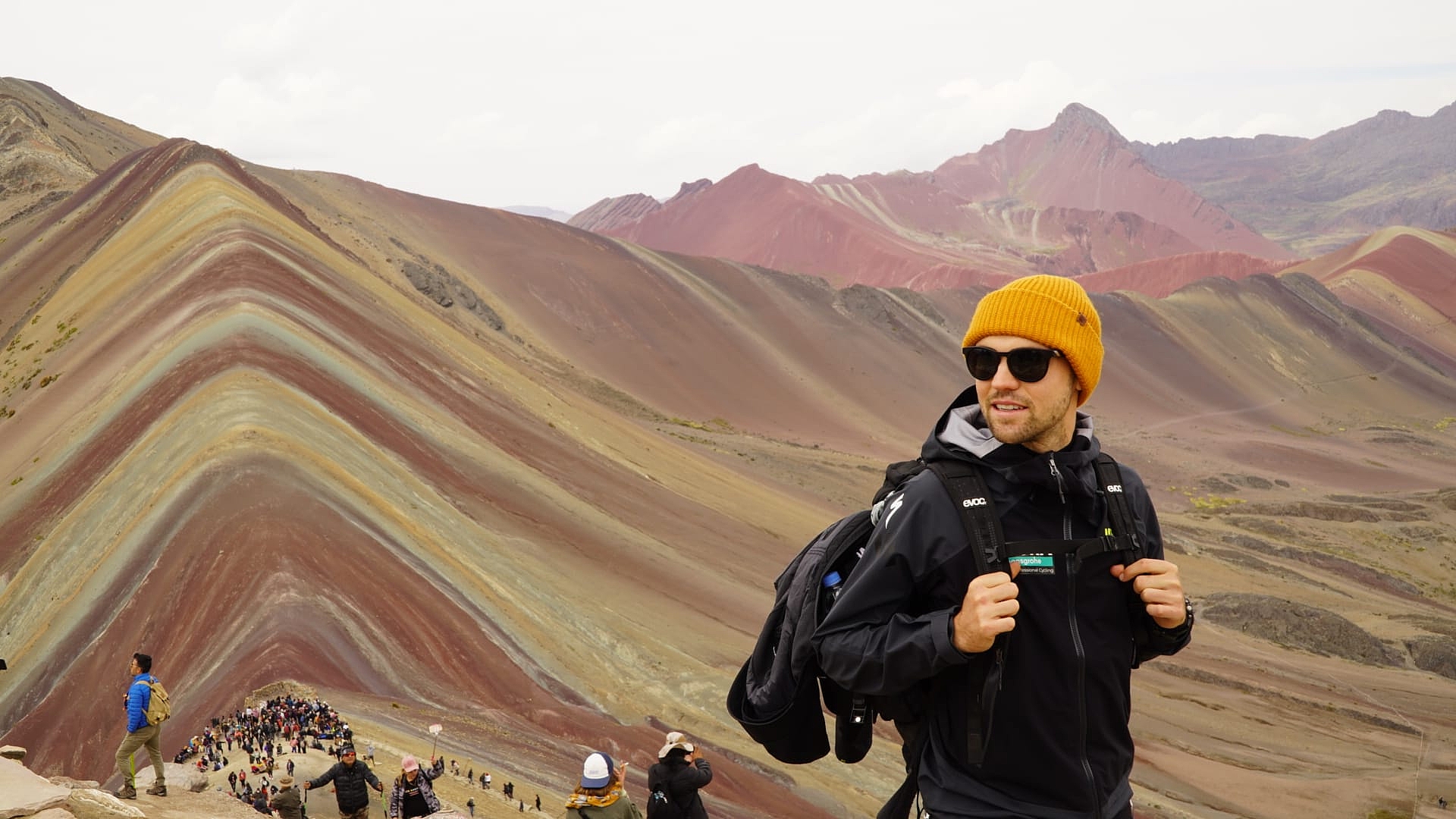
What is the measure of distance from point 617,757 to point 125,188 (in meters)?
35.0

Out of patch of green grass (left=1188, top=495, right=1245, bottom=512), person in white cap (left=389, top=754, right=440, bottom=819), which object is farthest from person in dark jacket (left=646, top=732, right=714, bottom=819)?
patch of green grass (left=1188, top=495, right=1245, bottom=512)

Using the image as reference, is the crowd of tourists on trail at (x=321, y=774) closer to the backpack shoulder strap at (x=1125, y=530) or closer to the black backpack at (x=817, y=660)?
the black backpack at (x=817, y=660)

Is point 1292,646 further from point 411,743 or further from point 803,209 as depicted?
point 803,209

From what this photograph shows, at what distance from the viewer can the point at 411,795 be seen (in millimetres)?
7848

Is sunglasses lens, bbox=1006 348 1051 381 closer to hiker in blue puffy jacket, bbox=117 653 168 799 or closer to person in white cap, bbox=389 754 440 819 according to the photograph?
person in white cap, bbox=389 754 440 819

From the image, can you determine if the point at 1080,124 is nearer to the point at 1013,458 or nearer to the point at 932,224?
the point at 932,224

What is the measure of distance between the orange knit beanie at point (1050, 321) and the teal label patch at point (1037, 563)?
1.72 ft

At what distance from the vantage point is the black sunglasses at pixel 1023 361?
300 cm

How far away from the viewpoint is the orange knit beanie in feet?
9.96

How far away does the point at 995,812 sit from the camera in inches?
108

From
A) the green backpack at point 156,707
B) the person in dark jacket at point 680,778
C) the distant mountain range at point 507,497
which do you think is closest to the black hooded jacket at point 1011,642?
the person in dark jacket at point 680,778

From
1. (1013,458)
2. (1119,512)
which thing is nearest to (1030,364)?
(1013,458)

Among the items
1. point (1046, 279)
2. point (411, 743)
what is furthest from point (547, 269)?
point (1046, 279)

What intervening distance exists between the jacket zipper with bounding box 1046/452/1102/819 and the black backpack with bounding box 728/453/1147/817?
0.09 meters
